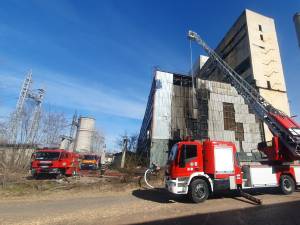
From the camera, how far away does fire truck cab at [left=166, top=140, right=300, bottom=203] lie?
10469 mm

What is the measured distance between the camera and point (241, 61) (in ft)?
141

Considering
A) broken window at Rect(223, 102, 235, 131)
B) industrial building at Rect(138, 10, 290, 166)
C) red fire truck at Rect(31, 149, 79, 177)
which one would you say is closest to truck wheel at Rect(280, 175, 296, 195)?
industrial building at Rect(138, 10, 290, 166)

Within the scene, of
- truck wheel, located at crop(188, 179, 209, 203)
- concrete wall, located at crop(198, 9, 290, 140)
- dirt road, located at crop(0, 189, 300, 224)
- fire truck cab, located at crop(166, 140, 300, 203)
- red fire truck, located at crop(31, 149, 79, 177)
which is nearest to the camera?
dirt road, located at crop(0, 189, 300, 224)

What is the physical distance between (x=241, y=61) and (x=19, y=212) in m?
43.4

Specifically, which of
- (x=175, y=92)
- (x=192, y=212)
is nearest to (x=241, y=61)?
(x=175, y=92)

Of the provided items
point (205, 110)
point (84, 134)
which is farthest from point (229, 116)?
point (84, 134)

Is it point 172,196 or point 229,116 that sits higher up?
point 229,116

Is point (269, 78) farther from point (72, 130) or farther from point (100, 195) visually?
point (72, 130)

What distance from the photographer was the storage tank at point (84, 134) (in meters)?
60.9

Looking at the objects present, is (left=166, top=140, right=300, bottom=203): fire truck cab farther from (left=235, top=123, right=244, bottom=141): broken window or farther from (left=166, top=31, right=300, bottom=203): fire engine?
(left=235, top=123, right=244, bottom=141): broken window

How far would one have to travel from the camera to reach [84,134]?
62.4 m

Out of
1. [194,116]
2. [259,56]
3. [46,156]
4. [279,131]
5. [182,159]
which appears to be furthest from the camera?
[259,56]

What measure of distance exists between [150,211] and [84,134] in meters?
56.6

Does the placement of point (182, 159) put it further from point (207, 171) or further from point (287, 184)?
point (287, 184)
